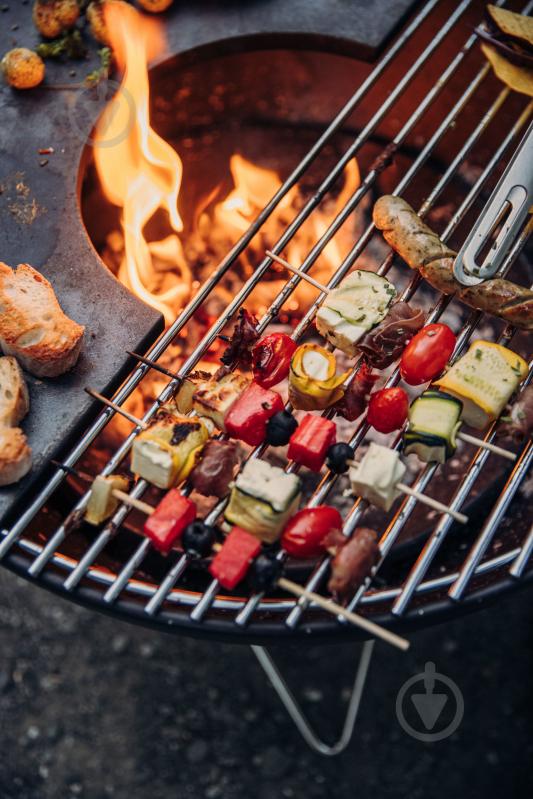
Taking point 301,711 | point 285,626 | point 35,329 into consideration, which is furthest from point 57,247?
point 301,711

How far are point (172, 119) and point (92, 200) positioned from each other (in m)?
0.69

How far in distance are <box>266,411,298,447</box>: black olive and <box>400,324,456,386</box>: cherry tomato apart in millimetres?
517

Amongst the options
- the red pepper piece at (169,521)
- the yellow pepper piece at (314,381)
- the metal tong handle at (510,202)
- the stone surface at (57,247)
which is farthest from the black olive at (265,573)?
the metal tong handle at (510,202)

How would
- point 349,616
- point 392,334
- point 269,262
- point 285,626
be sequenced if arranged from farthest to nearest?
point 269,262, point 392,334, point 285,626, point 349,616

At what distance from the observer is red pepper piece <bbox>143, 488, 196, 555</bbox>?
2529mm

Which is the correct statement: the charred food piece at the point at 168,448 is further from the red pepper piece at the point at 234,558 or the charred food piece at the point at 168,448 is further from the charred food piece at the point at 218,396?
the red pepper piece at the point at 234,558

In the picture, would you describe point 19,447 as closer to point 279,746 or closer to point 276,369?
point 276,369

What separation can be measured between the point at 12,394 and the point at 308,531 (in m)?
1.20

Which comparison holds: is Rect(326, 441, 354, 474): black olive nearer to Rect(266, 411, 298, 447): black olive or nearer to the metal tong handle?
Rect(266, 411, 298, 447): black olive

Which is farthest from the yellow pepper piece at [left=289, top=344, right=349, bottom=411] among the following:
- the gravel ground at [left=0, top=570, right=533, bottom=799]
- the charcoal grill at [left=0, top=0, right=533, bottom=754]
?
the gravel ground at [left=0, top=570, right=533, bottom=799]

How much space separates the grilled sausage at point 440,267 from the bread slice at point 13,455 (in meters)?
1.66

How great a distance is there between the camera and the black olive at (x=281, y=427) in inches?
106

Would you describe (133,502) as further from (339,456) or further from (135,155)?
(135,155)

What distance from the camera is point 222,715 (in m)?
3.99
